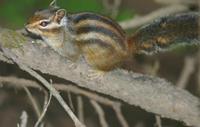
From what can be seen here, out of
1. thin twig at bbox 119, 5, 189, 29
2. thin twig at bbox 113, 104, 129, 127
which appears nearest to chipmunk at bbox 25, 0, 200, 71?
thin twig at bbox 113, 104, 129, 127

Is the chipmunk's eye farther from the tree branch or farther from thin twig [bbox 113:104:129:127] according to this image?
thin twig [bbox 113:104:129:127]

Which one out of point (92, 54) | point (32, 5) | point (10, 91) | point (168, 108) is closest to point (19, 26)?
point (32, 5)

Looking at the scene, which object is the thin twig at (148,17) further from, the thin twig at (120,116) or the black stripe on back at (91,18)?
the black stripe on back at (91,18)

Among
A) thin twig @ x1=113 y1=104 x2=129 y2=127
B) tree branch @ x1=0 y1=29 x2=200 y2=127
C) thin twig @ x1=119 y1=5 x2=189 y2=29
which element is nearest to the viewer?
tree branch @ x1=0 y1=29 x2=200 y2=127

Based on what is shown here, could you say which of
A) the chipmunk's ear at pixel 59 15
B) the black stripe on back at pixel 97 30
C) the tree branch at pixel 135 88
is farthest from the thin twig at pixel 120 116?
the chipmunk's ear at pixel 59 15

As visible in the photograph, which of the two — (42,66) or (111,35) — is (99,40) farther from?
(42,66)

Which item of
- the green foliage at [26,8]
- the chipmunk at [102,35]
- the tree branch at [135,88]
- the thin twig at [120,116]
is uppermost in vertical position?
the green foliage at [26,8]

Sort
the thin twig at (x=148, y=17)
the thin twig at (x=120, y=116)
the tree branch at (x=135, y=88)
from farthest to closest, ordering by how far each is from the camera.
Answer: the thin twig at (x=148, y=17) < the thin twig at (x=120, y=116) < the tree branch at (x=135, y=88)
